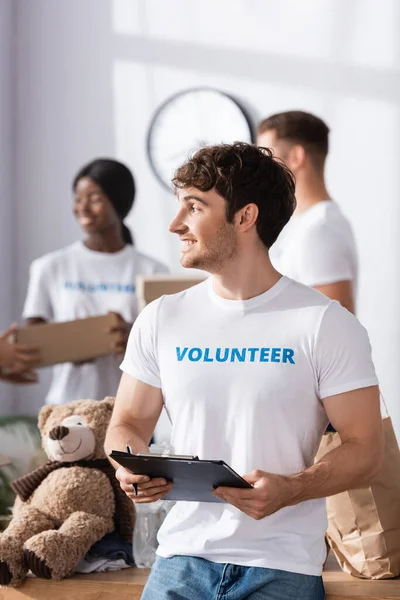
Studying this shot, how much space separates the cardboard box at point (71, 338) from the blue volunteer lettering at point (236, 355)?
5.05 feet

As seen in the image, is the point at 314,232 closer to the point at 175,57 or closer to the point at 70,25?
the point at 175,57

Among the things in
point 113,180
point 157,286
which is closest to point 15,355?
point 157,286

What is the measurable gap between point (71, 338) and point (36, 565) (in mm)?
1435

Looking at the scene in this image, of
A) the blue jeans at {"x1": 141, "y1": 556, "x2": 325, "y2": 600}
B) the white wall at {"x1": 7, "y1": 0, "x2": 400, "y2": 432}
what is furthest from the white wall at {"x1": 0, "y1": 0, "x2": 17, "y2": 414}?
the blue jeans at {"x1": 141, "y1": 556, "x2": 325, "y2": 600}

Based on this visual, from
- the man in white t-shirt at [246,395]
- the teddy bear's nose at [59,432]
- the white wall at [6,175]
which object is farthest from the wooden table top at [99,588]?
the white wall at [6,175]

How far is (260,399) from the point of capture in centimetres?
154

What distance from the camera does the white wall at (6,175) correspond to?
450 cm

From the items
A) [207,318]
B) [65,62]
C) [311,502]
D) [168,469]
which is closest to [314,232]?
[207,318]

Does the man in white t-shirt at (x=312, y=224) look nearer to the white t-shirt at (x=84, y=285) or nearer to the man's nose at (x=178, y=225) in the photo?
the man's nose at (x=178, y=225)

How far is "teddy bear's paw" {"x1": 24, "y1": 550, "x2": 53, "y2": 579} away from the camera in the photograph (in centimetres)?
176

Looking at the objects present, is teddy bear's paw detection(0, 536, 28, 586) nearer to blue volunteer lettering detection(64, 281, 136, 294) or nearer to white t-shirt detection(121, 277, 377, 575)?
white t-shirt detection(121, 277, 377, 575)

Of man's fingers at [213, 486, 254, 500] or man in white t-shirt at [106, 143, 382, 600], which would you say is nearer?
man's fingers at [213, 486, 254, 500]

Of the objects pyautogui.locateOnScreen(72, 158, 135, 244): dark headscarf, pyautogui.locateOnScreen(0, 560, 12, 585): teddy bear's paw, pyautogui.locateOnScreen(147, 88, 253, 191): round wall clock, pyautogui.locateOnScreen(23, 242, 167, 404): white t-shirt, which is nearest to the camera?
pyautogui.locateOnScreen(0, 560, 12, 585): teddy bear's paw

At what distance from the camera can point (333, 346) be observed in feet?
5.05
